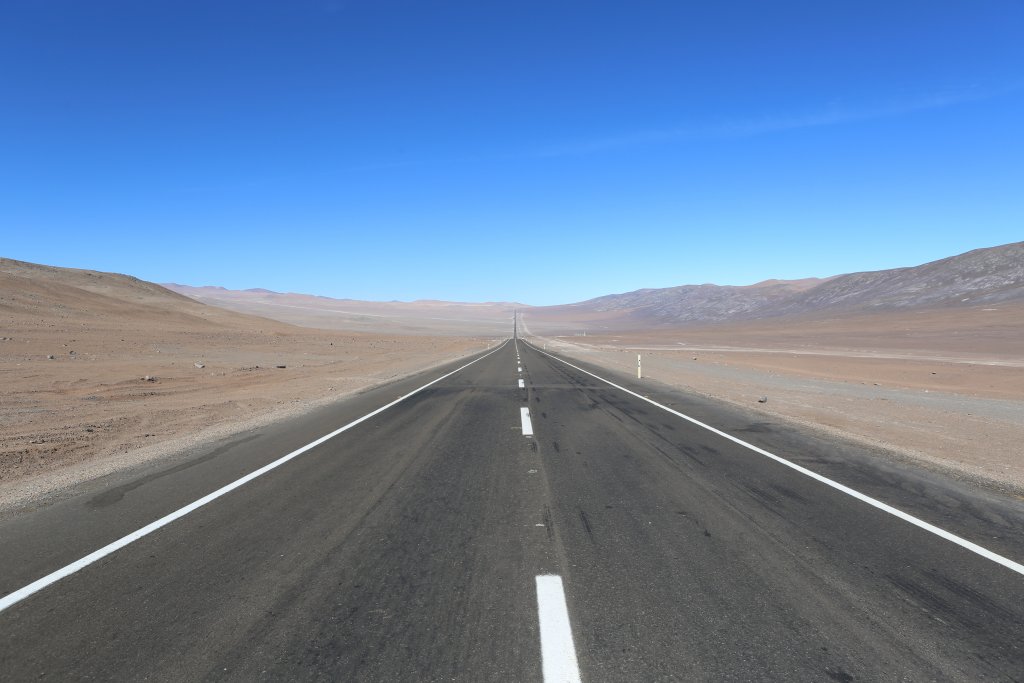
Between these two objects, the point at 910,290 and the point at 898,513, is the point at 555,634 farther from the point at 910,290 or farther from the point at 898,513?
the point at 910,290

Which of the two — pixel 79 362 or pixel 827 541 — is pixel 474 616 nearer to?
pixel 827 541

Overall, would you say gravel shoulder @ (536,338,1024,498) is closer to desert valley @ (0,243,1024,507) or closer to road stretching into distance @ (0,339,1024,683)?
desert valley @ (0,243,1024,507)

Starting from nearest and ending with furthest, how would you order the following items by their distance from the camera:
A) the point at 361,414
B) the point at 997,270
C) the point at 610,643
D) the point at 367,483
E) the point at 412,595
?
the point at 610,643
the point at 412,595
the point at 367,483
the point at 361,414
the point at 997,270

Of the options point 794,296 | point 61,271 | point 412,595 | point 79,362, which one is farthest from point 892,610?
point 794,296

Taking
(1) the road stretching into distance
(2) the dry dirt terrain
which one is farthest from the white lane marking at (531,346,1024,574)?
(2) the dry dirt terrain

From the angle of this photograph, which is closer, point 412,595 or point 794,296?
point 412,595

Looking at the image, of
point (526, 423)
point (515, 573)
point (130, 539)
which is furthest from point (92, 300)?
point (515, 573)

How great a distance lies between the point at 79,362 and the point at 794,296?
182 metres

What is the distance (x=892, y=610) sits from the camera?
3947 mm

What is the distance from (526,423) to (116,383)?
17.0 meters

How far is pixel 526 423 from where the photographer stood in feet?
39.9

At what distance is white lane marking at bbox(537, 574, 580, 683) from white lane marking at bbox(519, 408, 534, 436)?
6.63 metres

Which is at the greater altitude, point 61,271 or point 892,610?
point 61,271

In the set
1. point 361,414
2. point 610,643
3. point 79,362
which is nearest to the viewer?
point 610,643
